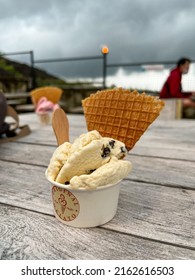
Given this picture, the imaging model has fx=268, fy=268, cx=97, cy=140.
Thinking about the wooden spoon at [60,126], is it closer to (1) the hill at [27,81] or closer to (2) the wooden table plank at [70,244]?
(2) the wooden table plank at [70,244]

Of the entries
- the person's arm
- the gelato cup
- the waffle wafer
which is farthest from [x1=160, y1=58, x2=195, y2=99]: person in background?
the waffle wafer

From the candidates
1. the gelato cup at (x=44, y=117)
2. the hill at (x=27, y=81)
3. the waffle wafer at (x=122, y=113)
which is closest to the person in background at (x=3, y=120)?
the gelato cup at (x=44, y=117)

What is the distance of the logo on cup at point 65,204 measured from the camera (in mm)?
674

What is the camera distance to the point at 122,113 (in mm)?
911

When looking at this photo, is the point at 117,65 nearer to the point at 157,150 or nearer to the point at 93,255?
the point at 157,150

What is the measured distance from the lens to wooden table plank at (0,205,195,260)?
0.59 meters

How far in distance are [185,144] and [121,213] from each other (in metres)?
0.98

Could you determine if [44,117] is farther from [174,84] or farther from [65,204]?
[174,84]

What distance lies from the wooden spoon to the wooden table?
0.66 feet

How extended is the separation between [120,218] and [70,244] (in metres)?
0.17

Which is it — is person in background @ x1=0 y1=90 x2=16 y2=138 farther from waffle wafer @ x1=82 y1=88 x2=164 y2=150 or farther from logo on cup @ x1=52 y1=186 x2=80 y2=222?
logo on cup @ x1=52 y1=186 x2=80 y2=222

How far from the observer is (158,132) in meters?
2.03

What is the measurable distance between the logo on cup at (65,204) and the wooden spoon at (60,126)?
19cm

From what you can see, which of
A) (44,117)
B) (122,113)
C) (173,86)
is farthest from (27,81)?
(122,113)
